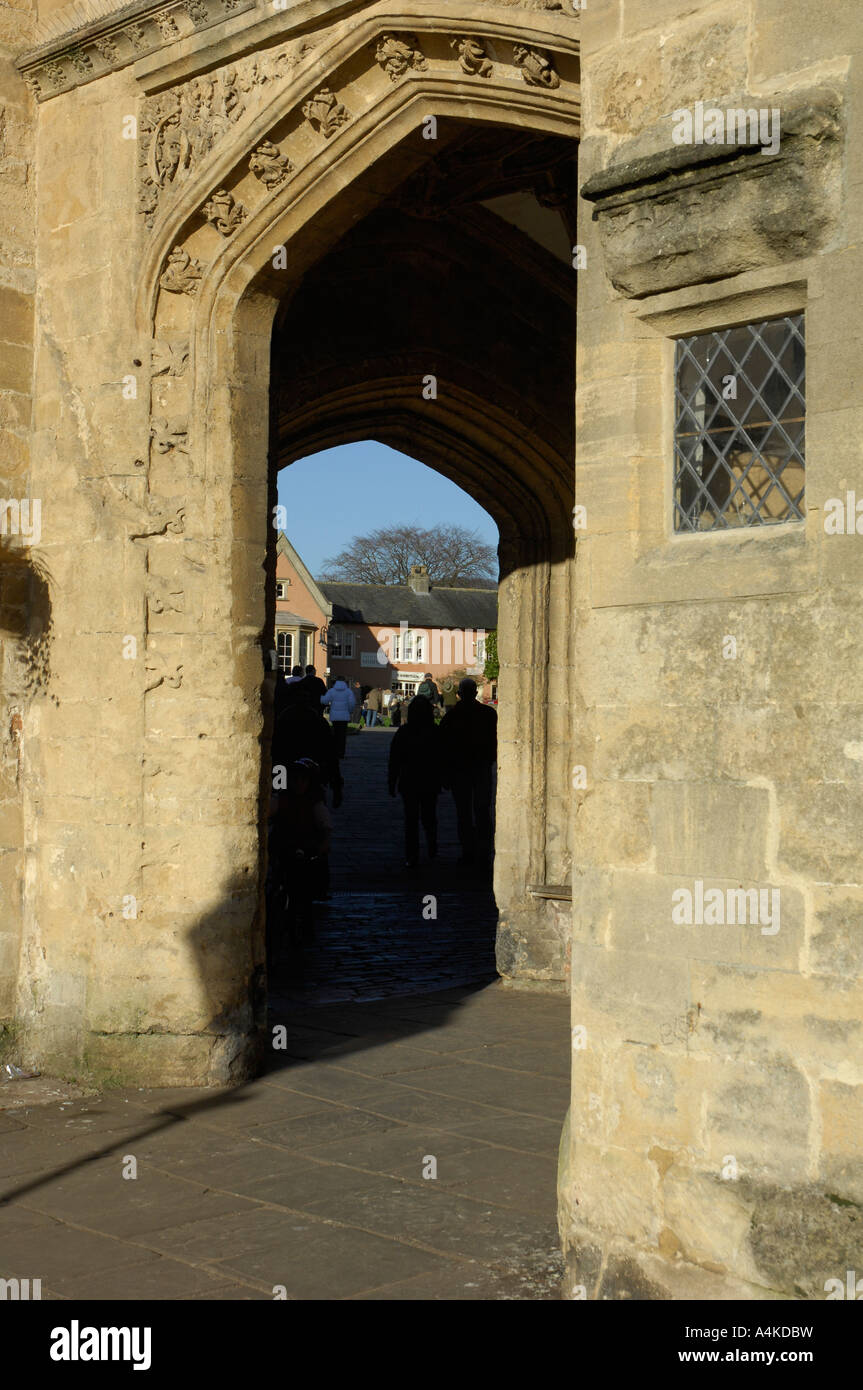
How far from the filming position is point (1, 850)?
6.62m

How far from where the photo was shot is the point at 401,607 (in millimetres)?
64375

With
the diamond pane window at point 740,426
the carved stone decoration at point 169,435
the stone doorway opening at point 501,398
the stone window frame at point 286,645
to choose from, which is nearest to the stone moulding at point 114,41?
the carved stone decoration at point 169,435

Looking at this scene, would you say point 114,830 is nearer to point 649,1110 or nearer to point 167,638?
point 167,638

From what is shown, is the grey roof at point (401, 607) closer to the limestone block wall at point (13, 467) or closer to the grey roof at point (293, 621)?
the grey roof at point (293, 621)

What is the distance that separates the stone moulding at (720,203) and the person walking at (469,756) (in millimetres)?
9379

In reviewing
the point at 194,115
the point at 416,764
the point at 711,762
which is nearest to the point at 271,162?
the point at 194,115

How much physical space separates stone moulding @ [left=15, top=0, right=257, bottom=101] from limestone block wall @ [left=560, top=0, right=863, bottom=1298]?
9.70ft

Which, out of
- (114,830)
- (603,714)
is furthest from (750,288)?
(114,830)

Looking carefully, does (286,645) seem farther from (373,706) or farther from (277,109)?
(277,109)

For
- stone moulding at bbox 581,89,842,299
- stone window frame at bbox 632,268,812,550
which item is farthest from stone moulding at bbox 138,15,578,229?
stone window frame at bbox 632,268,812,550

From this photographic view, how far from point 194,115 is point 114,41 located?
0.51 meters

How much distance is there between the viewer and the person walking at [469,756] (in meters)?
13.3

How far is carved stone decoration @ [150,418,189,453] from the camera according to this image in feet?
20.6
